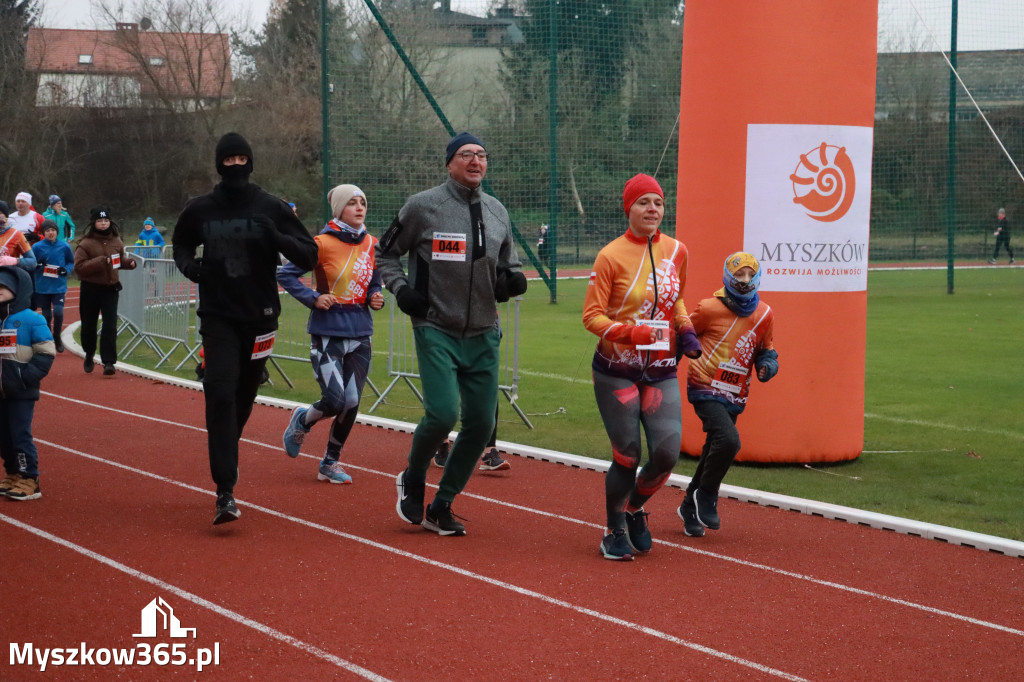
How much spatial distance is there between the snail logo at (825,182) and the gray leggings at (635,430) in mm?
3316

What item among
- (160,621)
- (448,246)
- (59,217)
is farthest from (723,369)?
(59,217)

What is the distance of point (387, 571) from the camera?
6230 millimetres

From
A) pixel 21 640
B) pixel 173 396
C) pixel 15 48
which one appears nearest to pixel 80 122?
pixel 15 48

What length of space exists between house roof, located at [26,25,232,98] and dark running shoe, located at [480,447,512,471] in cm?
4352

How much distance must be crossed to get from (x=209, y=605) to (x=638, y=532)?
7.76ft

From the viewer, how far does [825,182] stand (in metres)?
9.38

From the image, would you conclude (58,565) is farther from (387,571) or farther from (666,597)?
(666,597)

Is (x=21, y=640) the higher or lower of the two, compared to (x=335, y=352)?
lower

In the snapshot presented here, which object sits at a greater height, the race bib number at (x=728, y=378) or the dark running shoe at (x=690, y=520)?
the race bib number at (x=728, y=378)

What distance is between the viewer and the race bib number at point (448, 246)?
6734mm

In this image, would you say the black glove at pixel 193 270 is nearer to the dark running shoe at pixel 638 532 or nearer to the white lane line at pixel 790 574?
the white lane line at pixel 790 574

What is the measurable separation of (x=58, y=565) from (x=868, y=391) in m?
9.85

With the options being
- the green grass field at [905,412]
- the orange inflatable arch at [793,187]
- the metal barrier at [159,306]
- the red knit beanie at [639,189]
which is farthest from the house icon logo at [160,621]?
the metal barrier at [159,306]

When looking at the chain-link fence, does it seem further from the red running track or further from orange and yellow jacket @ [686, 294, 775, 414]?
orange and yellow jacket @ [686, 294, 775, 414]
